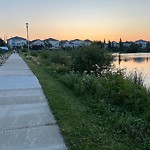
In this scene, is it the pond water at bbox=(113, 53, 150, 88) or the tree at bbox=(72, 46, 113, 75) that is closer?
the pond water at bbox=(113, 53, 150, 88)

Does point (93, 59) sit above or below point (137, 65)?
above

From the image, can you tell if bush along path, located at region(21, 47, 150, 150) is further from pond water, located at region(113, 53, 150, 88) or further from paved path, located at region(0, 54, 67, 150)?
pond water, located at region(113, 53, 150, 88)

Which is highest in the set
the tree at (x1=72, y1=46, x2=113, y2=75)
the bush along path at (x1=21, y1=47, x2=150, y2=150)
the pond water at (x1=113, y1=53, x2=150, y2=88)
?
the tree at (x1=72, y1=46, x2=113, y2=75)

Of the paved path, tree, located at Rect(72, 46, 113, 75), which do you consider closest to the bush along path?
the paved path

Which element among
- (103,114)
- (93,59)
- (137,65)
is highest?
(93,59)

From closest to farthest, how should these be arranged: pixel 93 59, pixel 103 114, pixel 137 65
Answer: pixel 103 114, pixel 93 59, pixel 137 65

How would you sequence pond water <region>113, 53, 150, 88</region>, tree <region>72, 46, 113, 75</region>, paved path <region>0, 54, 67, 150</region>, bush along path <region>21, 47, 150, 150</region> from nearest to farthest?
paved path <region>0, 54, 67, 150</region>
bush along path <region>21, 47, 150, 150</region>
pond water <region>113, 53, 150, 88</region>
tree <region>72, 46, 113, 75</region>

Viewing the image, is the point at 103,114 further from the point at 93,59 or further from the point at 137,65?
the point at 137,65

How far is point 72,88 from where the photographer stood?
1182 cm

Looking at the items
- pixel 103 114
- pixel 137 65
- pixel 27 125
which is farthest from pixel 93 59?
pixel 137 65

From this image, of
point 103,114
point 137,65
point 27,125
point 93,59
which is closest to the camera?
point 27,125

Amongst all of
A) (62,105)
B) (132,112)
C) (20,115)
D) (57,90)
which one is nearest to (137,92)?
(132,112)

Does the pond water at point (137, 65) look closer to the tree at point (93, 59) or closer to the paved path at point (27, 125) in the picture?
the tree at point (93, 59)

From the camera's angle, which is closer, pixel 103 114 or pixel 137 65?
pixel 103 114
